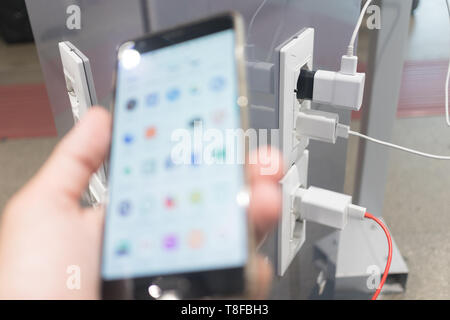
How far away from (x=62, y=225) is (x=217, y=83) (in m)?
0.20

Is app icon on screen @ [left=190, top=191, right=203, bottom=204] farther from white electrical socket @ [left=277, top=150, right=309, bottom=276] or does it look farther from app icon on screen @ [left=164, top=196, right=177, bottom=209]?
white electrical socket @ [left=277, top=150, right=309, bottom=276]

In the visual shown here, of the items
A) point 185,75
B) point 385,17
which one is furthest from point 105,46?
point 385,17

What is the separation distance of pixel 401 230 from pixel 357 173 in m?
0.24

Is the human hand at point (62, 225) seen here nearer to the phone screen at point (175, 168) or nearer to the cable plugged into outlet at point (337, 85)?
A: the phone screen at point (175, 168)

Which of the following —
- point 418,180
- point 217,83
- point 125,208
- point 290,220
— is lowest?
point 418,180

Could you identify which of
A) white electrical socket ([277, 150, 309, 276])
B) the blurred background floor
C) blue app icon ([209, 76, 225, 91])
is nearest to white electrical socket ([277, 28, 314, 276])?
white electrical socket ([277, 150, 309, 276])

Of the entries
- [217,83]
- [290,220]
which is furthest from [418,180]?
[217,83]

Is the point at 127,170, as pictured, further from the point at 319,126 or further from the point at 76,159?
the point at 319,126

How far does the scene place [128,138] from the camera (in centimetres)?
41

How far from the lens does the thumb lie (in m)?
0.41

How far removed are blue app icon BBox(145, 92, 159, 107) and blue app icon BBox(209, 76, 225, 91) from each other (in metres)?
0.06

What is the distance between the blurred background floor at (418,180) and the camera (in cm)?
90

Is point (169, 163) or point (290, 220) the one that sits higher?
point (169, 163)

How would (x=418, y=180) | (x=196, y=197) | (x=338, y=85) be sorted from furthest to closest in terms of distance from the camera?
(x=418, y=180) → (x=338, y=85) → (x=196, y=197)
